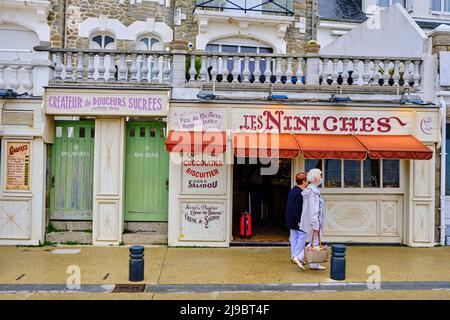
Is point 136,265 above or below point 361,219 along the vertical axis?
below

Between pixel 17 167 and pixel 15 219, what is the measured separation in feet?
3.74

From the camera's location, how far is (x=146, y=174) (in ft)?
34.6

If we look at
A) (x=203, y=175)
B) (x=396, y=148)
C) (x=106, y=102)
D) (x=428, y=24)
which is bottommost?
(x=203, y=175)

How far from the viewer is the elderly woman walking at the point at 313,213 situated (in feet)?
25.3

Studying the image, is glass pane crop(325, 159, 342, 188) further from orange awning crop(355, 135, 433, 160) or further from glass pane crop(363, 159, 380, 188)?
orange awning crop(355, 135, 433, 160)

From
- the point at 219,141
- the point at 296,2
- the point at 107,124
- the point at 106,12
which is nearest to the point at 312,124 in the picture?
the point at 219,141

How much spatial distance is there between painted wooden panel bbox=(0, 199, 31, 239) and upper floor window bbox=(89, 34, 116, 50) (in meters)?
6.77

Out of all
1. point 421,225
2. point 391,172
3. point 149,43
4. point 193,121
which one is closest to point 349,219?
point 391,172

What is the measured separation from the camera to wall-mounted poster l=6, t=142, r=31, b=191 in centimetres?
992

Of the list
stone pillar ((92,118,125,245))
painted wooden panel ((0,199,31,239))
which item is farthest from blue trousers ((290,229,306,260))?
painted wooden panel ((0,199,31,239))

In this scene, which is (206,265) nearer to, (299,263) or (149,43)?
(299,263)

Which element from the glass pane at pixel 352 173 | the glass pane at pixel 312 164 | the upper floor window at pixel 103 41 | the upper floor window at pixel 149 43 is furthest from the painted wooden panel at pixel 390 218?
the upper floor window at pixel 103 41

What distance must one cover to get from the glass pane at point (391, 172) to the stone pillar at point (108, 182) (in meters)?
6.07
